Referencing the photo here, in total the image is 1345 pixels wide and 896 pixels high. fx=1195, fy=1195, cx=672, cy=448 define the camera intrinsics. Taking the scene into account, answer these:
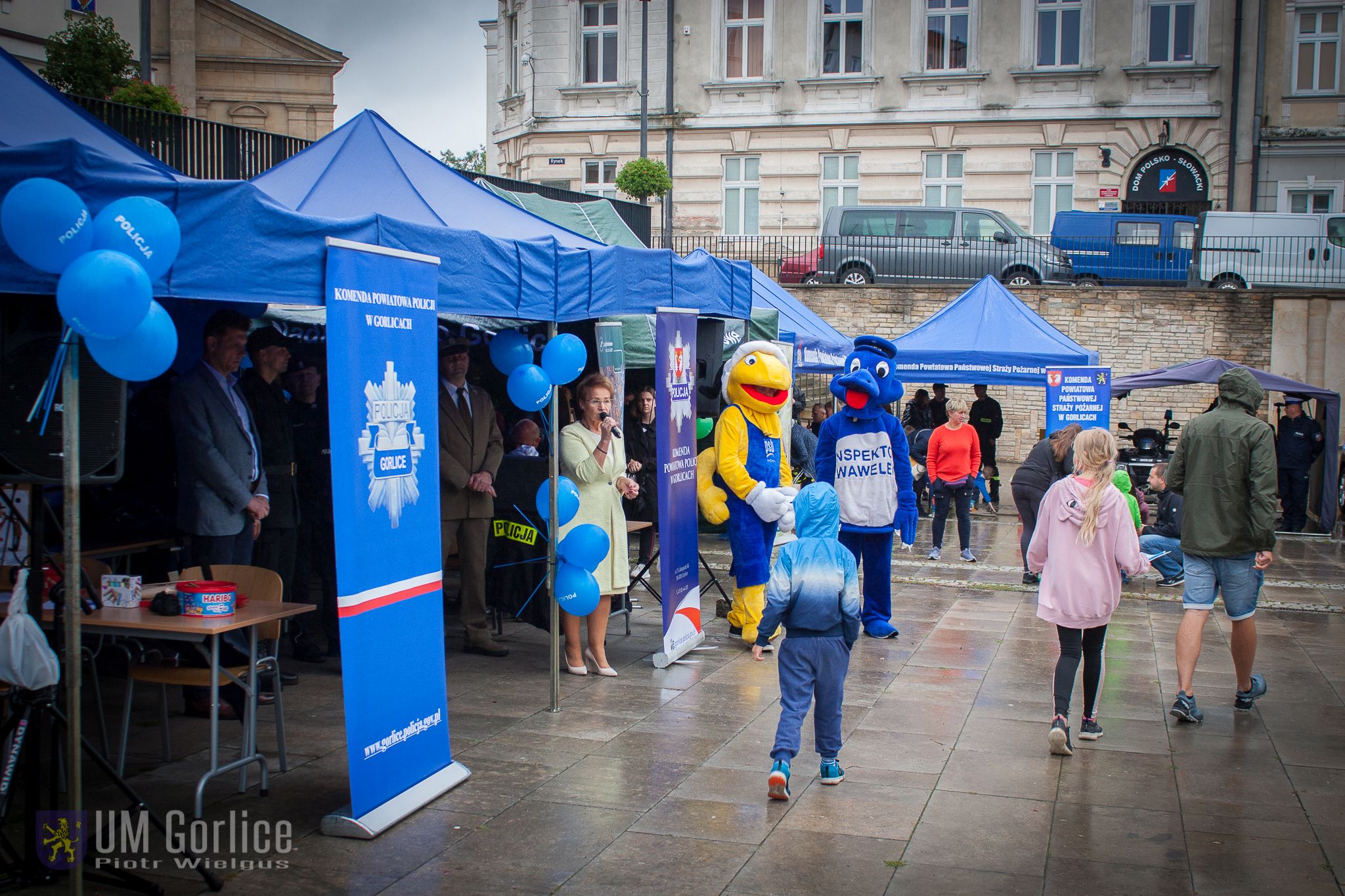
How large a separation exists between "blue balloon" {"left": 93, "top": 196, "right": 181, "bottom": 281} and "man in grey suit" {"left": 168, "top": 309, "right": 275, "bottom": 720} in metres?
2.40

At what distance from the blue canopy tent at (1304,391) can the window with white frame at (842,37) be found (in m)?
16.6

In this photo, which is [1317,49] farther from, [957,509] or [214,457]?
[214,457]

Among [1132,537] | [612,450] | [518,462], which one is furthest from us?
[518,462]

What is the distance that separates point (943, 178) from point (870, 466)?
79.2 feet

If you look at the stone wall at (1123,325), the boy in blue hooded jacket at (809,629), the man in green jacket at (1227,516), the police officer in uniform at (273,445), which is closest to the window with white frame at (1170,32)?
the stone wall at (1123,325)

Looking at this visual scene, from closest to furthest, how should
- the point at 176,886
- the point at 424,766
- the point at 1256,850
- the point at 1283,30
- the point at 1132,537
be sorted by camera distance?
1. the point at 176,886
2. the point at 1256,850
3. the point at 424,766
4. the point at 1132,537
5. the point at 1283,30

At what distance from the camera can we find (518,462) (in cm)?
844

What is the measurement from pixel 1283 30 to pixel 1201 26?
195cm

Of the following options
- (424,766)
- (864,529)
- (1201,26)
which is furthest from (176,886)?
(1201,26)

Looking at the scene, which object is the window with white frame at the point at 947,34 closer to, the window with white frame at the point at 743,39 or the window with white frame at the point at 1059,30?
the window with white frame at the point at 1059,30

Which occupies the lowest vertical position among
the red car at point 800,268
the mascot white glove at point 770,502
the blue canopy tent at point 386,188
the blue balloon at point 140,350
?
the mascot white glove at point 770,502

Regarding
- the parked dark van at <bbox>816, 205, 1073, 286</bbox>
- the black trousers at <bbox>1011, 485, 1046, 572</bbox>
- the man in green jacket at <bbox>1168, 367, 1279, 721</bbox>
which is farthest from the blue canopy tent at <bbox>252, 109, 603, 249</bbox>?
the parked dark van at <bbox>816, 205, 1073, 286</bbox>

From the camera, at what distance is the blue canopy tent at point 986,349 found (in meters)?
14.9

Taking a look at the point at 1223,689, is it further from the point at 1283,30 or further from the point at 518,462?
the point at 1283,30
